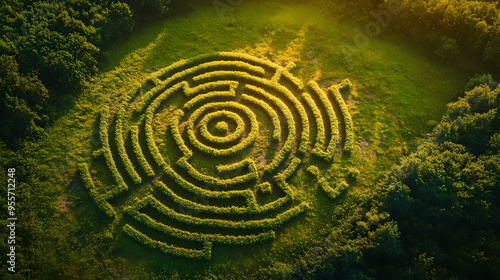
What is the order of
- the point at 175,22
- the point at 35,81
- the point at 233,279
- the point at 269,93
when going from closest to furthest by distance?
the point at 233,279 < the point at 35,81 < the point at 269,93 < the point at 175,22

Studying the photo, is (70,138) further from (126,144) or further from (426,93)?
(426,93)

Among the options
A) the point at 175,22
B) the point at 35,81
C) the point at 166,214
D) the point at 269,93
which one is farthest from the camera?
the point at 175,22

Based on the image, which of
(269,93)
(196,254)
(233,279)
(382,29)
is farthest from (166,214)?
(382,29)
